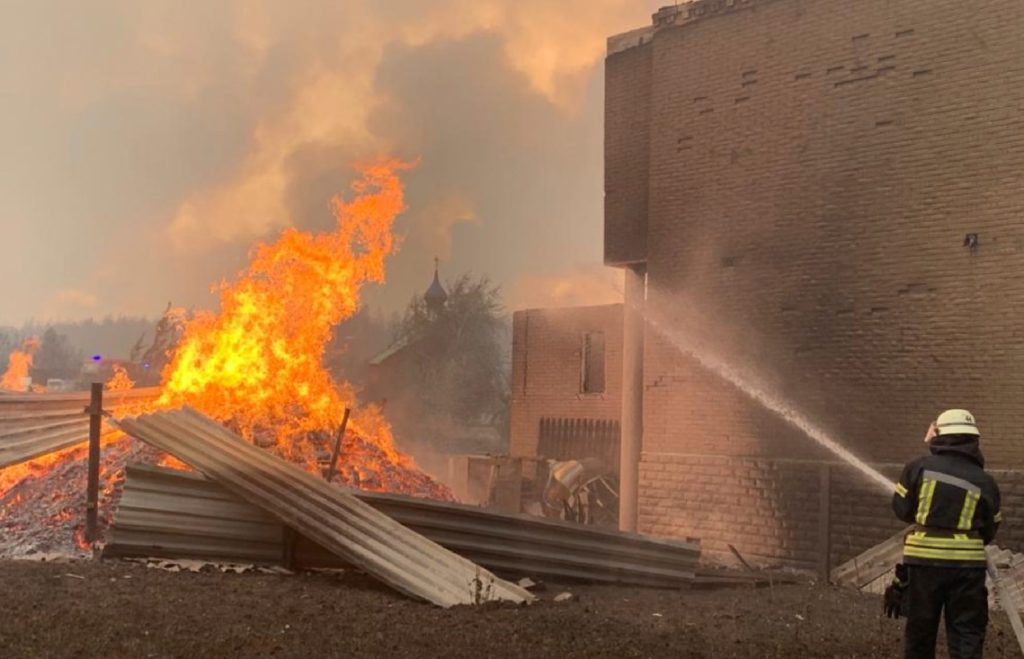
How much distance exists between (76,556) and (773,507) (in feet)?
28.0

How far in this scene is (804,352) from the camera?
1170 cm

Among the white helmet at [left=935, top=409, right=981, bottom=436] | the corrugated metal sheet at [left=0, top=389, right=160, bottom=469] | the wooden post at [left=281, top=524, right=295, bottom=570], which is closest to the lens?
the white helmet at [left=935, top=409, right=981, bottom=436]

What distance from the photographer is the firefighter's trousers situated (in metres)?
5.17

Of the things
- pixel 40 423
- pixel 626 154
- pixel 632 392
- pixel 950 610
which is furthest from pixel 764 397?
pixel 40 423

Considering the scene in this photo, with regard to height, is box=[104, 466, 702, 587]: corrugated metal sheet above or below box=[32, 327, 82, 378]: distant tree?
below

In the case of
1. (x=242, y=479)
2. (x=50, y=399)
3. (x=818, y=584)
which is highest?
(x=50, y=399)

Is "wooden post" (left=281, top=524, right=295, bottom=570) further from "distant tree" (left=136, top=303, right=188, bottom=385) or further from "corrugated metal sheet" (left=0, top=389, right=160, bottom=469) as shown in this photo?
"distant tree" (left=136, top=303, right=188, bottom=385)

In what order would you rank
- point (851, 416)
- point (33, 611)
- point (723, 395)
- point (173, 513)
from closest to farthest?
Answer: 1. point (33, 611)
2. point (173, 513)
3. point (851, 416)
4. point (723, 395)

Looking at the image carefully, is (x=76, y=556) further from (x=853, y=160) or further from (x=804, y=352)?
(x=853, y=160)

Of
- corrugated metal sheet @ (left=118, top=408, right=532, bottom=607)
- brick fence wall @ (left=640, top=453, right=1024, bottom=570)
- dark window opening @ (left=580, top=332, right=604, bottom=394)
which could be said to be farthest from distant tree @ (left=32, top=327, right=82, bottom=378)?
corrugated metal sheet @ (left=118, top=408, right=532, bottom=607)

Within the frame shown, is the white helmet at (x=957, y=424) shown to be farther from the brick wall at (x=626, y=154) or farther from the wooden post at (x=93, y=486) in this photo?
the brick wall at (x=626, y=154)

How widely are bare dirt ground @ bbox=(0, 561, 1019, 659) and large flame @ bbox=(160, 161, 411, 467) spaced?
3.64 metres

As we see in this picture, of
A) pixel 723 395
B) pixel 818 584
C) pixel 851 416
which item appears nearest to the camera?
pixel 818 584

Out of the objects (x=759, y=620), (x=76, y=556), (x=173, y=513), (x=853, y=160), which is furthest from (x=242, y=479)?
(x=853, y=160)
